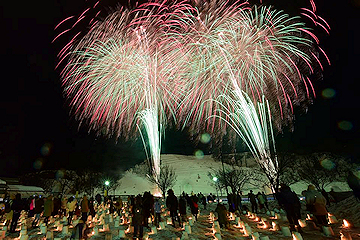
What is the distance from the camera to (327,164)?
138ft

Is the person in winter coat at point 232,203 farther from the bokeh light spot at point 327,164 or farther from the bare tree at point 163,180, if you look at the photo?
the bokeh light spot at point 327,164

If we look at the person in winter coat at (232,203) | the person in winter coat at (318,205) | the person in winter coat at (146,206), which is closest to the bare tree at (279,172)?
the person in winter coat at (232,203)

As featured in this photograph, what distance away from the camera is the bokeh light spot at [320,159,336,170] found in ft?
135

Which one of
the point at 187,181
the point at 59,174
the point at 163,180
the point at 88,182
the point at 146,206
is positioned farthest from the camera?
the point at 187,181

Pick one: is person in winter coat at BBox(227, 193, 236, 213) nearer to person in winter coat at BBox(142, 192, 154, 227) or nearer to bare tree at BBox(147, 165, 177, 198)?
person in winter coat at BBox(142, 192, 154, 227)

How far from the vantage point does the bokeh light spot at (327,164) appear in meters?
41.2

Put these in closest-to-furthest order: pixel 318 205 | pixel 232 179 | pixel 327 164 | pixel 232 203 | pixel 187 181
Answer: pixel 318 205, pixel 232 203, pixel 327 164, pixel 232 179, pixel 187 181

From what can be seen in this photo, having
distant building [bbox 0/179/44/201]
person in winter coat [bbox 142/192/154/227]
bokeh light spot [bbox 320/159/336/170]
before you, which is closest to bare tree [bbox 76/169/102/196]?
distant building [bbox 0/179/44/201]

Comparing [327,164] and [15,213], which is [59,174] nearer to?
[15,213]

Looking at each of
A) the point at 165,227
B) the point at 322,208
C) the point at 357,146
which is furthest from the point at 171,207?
the point at 357,146

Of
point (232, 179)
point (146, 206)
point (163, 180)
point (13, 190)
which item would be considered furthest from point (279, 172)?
point (13, 190)

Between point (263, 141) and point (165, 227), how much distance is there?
1457 centimetres

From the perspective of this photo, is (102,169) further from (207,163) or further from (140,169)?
(207,163)

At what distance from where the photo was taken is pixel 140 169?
2928 inches
